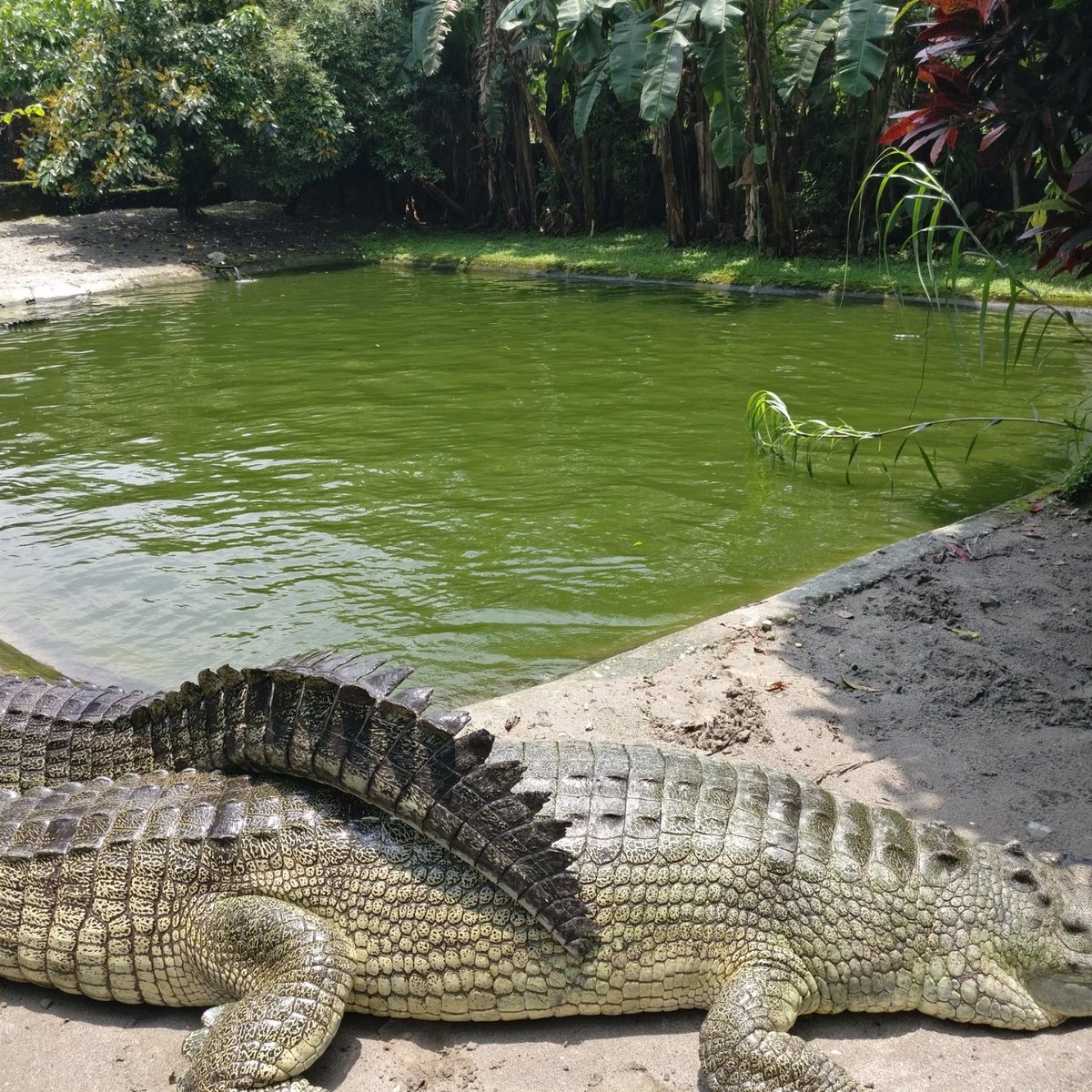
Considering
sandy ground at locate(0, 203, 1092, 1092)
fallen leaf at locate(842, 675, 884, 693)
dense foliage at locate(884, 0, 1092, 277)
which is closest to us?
sandy ground at locate(0, 203, 1092, 1092)

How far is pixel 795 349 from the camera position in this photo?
39.9 feet

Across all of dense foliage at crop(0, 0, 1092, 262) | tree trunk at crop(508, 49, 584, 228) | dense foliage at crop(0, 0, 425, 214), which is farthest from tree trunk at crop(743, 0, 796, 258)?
dense foliage at crop(0, 0, 425, 214)

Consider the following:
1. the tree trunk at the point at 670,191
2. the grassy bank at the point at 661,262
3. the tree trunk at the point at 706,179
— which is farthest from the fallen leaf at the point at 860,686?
the tree trunk at the point at 706,179

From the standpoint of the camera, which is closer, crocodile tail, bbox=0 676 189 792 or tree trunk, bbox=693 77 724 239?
crocodile tail, bbox=0 676 189 792

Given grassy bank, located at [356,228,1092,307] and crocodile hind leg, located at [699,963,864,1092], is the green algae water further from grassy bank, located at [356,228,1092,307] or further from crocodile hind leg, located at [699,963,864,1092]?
crocodile hind leg, located at [699,963,864,1092]

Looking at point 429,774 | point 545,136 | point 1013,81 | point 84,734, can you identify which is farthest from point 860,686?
point 545,136

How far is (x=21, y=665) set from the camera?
5.50m

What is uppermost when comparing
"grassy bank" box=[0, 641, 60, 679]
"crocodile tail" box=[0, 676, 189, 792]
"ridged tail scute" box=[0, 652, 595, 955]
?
"ridged tail scute" box=[0, 652, 595, 955]

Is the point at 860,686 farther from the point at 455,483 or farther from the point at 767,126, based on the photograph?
the point at 767,126

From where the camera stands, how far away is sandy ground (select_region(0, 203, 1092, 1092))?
2.80m

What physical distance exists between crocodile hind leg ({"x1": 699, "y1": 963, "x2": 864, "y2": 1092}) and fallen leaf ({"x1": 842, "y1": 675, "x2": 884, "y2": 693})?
1.86 meters

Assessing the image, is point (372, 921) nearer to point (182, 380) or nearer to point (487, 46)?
point (182, 380)

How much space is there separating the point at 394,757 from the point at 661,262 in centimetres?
1728

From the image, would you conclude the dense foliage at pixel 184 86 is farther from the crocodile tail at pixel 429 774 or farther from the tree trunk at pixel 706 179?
the crocodile tail at pixel 429 774
